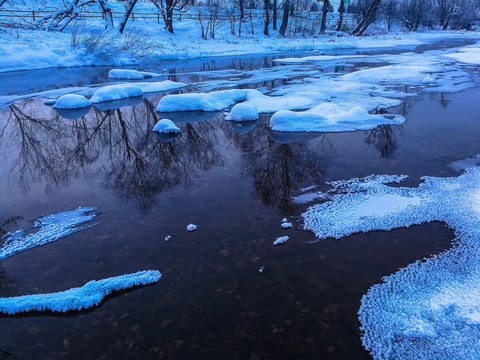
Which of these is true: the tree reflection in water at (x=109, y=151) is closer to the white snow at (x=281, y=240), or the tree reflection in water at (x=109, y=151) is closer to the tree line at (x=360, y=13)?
the white snow at (x=281, y=240)

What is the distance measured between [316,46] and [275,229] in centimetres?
3059

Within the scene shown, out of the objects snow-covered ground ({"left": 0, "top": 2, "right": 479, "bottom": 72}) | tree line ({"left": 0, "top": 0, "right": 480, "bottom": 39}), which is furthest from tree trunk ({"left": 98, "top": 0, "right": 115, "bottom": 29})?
tree line ({"left": 0, "top": 0, "right": 480, "bottom": 39})

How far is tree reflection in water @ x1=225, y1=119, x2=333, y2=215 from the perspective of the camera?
464 cm

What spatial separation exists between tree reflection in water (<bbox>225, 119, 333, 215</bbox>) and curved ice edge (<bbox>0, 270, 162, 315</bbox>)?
212 cm

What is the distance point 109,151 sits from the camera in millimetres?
6645

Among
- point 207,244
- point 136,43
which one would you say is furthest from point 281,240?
point 136,43

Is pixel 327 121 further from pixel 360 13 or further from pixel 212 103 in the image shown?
pixel 360 13

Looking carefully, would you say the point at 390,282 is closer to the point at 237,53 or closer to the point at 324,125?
the point at 324,125

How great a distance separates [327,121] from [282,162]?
7.92 feet

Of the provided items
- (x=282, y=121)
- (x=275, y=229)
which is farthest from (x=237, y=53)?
(x=275, y=229)

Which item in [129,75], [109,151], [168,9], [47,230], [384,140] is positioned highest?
[168,9]

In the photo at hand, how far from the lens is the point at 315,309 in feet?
8.73

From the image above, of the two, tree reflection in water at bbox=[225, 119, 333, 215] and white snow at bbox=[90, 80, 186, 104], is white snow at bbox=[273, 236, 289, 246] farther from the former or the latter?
white snow at bbox=[90, 80, 186, 104]

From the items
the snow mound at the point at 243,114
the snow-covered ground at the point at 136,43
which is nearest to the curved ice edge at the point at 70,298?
the snow mound at the point at 243,114
